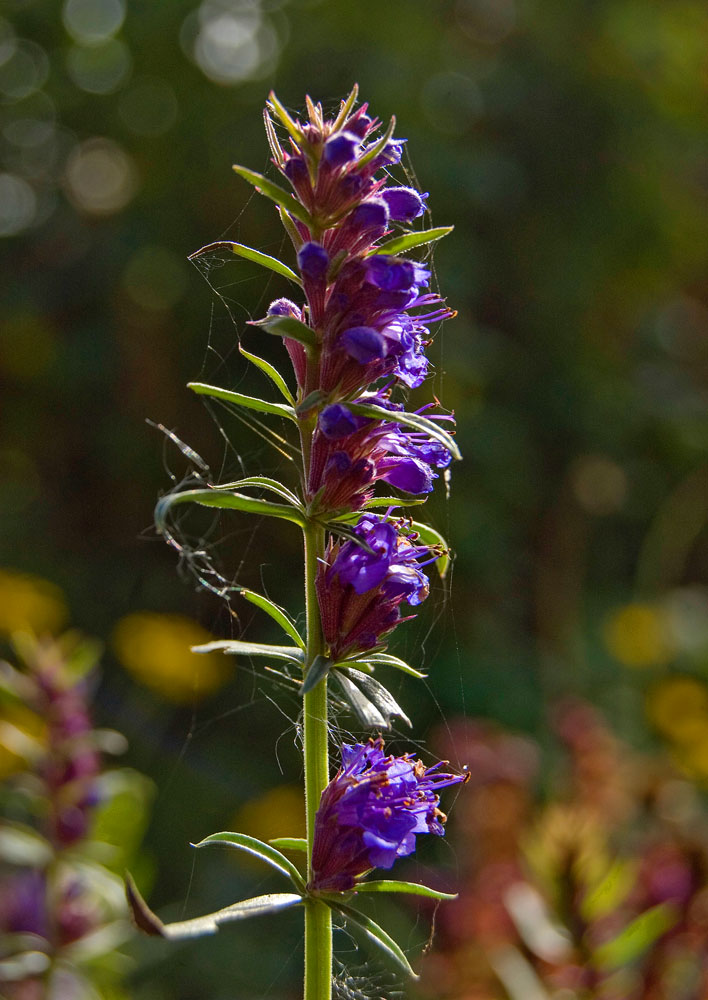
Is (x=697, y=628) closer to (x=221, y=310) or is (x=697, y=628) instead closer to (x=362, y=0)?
(x=221, y=310)

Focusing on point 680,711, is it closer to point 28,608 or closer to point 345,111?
point 28,608

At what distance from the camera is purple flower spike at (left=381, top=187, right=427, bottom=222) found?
0.92 metres

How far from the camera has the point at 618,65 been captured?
18.7 feet

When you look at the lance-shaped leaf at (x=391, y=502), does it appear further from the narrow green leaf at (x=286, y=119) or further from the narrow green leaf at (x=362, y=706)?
the narrow green leaf at (x=286, y=119)

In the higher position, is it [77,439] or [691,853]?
[691,853]

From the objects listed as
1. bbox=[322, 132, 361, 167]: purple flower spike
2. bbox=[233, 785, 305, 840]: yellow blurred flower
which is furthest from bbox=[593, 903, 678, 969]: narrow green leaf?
bbox=[233, 785, 305, 840]: yellow blurred flower

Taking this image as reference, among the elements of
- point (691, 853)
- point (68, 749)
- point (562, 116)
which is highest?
point (562, 116)

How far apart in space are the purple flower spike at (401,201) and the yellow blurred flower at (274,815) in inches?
97.9

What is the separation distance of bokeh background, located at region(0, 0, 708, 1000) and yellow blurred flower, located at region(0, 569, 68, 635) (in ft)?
0.05

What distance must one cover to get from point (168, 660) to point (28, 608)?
589 mm

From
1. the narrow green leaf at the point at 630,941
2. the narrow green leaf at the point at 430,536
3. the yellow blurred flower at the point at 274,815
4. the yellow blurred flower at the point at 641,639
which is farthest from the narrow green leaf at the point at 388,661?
the yellow blurred flower at the point at 641,639

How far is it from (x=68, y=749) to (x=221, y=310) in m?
2.97

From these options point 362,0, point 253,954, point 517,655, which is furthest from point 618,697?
point 362,0

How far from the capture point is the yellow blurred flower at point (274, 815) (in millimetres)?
3090
